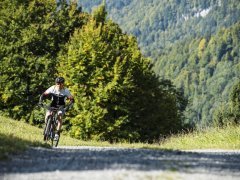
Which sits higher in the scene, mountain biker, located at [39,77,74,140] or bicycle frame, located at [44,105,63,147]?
mountain biker, located at [39,77,74,140]

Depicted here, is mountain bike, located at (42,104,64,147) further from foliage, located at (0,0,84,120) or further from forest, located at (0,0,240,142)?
foliage, located at (0,0,84,120)

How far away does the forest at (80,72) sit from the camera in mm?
39250

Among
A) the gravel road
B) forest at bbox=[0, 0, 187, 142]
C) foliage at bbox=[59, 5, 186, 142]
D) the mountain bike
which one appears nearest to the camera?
the gravel road

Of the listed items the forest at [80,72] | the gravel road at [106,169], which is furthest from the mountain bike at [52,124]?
the forest at [80,72]

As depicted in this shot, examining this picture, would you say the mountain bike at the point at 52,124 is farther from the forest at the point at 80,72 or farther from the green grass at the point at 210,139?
the forest at the point at 80,72

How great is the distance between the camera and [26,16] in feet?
146

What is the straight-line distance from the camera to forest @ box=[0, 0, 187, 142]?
3925 cm

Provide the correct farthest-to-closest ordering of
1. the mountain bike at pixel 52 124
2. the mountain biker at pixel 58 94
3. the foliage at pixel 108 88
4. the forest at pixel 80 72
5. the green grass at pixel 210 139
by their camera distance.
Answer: the forest at pixel 80 72 < the foliage at pixel 108 88 < the green grass at pixel 210 139 < the mountain bike at pixel 52 124 < the mountain biker at pixel 58 94

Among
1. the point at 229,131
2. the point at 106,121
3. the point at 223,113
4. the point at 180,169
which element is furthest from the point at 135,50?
the point at 223,113

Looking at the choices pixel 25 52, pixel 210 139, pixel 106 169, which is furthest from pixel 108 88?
pixel 106 169

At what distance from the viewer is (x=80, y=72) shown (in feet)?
133

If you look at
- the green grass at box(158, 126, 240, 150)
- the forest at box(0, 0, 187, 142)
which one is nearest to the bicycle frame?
the green grass at box(158, 126, 240, 150)

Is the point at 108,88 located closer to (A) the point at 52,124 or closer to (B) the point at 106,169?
(A) the point at 52,124

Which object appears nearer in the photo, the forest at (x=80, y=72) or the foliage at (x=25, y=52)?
the forest at (x=80, y=72)
